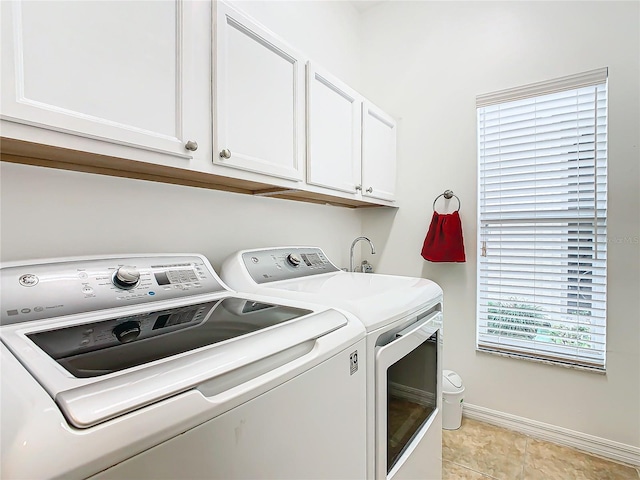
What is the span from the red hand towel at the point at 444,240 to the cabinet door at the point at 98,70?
1.70m

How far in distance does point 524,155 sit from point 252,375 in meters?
2.19

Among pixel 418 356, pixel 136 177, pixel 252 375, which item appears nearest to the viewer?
pixel 252 375

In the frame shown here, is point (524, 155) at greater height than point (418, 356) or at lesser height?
greater

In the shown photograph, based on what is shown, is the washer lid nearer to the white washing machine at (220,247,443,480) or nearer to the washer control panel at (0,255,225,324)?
the washer control panel at (0,255,225,324)

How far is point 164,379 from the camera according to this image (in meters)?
0.53

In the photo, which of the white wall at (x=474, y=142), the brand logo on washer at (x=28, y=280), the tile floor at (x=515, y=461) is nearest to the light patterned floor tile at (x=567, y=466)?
the tile floor at (x=515, y=461)

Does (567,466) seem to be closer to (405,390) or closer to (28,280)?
(405,390)

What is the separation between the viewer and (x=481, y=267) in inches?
87.2

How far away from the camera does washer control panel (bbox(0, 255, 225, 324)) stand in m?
0.82

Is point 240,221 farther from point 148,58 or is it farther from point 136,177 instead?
point 148,58

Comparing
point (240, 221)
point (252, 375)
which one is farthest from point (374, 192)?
point (252, 375)

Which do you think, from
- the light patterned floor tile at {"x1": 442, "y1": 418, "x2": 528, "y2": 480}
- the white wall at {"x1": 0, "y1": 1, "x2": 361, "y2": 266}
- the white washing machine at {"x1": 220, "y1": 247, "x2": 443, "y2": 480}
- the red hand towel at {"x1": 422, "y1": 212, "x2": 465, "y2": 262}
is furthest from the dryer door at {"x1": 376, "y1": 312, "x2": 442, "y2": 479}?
the white wall at {"x1": 0, "y1": 1, "x2": 361, "y2": 266}

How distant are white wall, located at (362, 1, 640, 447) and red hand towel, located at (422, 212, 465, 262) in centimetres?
11

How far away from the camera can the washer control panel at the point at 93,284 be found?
2.68 feet
